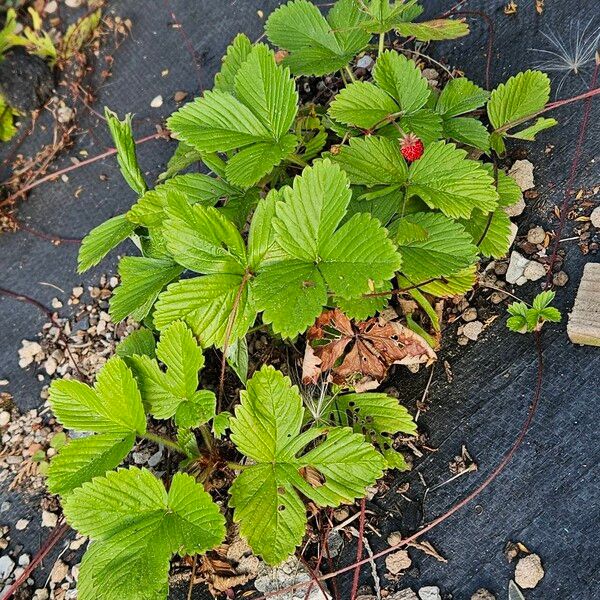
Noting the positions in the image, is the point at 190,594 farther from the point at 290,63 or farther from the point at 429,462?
the point at 290,63

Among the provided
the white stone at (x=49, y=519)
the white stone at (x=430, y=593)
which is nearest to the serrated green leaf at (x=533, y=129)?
the white stone at (x=430, y=593)

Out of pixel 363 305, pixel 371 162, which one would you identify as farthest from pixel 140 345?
pixel 371 162

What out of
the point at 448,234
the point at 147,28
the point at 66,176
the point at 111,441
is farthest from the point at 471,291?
the point at 147,28

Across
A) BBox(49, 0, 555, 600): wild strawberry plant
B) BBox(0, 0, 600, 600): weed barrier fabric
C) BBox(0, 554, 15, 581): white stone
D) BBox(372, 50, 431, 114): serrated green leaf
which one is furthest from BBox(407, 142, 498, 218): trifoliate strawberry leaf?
BBox(0, 554, 15, 581): white stone

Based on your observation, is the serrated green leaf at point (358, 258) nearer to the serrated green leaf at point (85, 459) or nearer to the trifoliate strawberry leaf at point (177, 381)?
the trifoliate strawberry leaf at point (177, 381)

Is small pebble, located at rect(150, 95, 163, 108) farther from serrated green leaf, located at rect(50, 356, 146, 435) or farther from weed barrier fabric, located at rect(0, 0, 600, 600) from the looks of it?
serrated green leaf, located at rect(50, 356, 146, 435)

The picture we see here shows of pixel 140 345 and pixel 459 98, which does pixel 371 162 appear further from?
pixel 140 345
